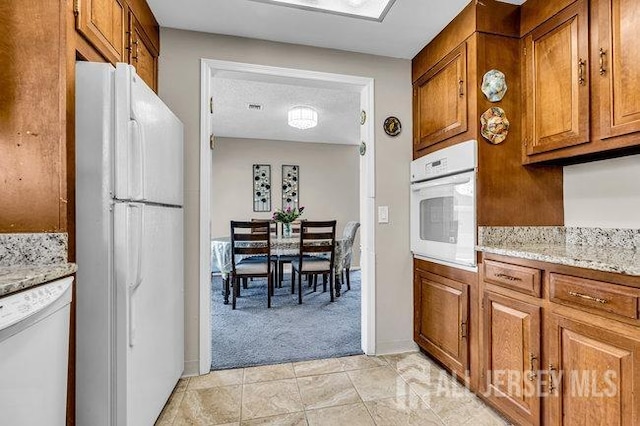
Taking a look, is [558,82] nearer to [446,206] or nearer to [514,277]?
[446,206]

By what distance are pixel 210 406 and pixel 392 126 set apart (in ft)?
7.23

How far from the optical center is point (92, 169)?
1.21 meters

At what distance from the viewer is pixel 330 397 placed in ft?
6.05

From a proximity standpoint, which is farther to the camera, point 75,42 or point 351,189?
point 351,189

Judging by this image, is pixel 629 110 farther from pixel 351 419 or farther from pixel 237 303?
pixel 237 303

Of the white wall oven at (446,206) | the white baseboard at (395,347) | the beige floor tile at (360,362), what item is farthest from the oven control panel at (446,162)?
the beige floor tile at (360,362)

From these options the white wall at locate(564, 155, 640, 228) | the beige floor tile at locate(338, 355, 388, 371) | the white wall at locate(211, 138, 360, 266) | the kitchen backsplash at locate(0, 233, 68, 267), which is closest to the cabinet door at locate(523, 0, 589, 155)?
the white wall at locate(564, 155, 640, 228)

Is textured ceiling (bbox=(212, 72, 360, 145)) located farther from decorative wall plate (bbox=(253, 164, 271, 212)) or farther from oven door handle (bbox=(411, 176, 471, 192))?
oven door handle (bbox=(411, 176, 471, 192))

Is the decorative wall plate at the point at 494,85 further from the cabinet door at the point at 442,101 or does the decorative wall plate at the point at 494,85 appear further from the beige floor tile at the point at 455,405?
the beige floor tile at the point at 455,405

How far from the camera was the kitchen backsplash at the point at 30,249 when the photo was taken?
1072mm

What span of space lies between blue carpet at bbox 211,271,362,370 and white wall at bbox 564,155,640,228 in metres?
1.73

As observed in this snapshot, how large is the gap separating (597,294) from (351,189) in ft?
16.4

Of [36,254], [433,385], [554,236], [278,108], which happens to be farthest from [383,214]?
[278,108]

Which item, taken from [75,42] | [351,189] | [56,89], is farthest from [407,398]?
[351,189]
